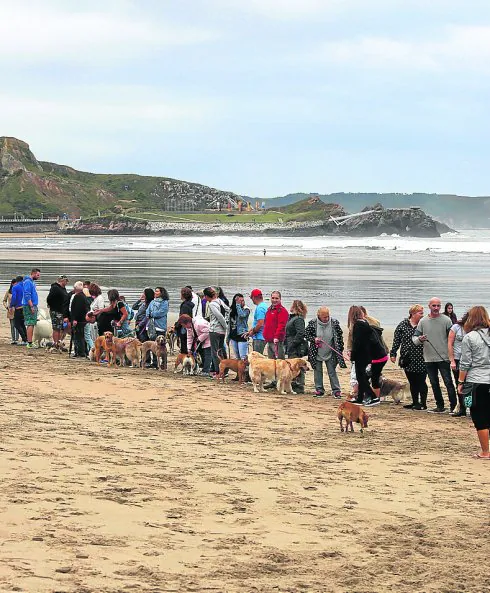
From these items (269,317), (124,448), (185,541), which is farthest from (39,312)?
(185,541)

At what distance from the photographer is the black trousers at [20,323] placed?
63.9ft

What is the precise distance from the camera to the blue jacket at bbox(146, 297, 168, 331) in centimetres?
1641

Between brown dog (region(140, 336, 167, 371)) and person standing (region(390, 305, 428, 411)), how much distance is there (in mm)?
4331

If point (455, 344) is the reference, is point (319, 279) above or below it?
below

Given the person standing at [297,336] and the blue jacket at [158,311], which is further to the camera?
the blue jacket at [158,311]

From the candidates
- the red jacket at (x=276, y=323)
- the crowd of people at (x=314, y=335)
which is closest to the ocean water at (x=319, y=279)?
the crowd of people at (x=314, y=335)

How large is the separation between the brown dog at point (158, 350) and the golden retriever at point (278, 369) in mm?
2401

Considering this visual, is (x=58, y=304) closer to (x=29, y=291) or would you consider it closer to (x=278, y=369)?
(x=29, y=291)

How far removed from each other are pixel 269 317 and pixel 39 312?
701 cm

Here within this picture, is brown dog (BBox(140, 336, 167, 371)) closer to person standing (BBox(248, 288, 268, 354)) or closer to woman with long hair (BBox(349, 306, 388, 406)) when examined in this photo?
person standing (BBox(248, 288, 268, 354))

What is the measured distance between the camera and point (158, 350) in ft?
53.7

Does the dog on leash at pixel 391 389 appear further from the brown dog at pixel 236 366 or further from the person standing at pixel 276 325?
the brown dog at pixel 236 366

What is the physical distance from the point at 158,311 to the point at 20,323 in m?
4.51

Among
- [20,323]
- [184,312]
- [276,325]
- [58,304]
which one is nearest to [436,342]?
[276,325]
